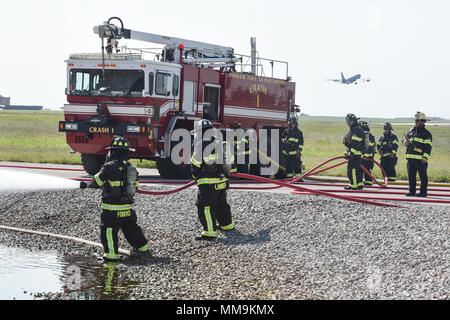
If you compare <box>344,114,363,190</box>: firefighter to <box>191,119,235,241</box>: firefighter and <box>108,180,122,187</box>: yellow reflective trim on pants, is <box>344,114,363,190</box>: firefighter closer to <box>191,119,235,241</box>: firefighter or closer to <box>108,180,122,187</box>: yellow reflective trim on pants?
<box>191,119,235,241</box>: firefighter

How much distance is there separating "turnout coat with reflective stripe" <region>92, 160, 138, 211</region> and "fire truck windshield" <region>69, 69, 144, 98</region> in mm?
6499

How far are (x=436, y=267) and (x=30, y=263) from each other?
5118 mm

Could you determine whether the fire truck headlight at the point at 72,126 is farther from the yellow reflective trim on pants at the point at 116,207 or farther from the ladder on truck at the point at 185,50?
the yellow reflective trim on pants at the point at 116,207

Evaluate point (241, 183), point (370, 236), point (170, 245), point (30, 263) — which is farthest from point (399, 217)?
point (241, 183)

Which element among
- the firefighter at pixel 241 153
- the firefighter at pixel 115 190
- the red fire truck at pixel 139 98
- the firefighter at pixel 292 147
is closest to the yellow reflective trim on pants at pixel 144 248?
the firefighter at pixel 115 190

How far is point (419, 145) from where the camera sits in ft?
44.0

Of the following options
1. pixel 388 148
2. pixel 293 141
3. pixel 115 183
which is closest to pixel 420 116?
pixel 388 148

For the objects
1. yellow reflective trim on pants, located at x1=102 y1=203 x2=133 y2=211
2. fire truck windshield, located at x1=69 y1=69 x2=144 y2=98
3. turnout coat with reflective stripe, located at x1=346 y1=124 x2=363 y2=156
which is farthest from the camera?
fire truck windshield, located at x1=69 y1=69 x2=144 y2=98

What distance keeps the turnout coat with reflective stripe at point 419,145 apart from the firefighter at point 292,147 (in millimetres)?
4263

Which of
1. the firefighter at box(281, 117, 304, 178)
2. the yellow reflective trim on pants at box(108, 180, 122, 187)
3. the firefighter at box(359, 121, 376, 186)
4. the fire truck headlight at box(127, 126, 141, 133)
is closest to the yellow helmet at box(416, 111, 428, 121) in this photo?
the firefighter at box(359, 121, 376, 186)

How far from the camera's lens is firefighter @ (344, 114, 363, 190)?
46.8 ft

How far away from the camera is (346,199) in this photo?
11.3 meters

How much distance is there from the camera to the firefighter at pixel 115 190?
8.41 m

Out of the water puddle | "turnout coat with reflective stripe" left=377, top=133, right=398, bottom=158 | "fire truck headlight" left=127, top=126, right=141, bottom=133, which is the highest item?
"fire truck headlight" left=127, top=126, right=141, bottom=133
